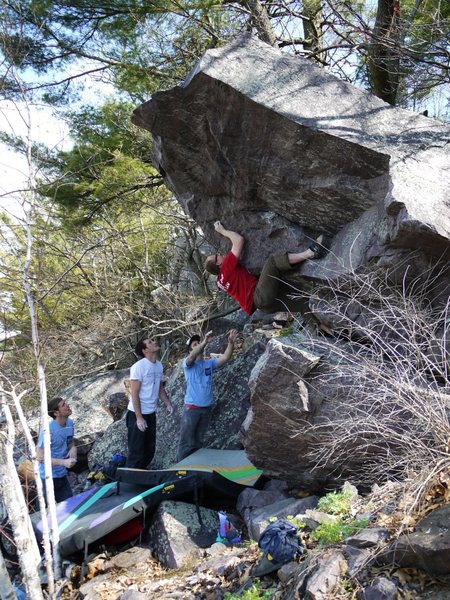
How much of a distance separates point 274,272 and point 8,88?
341 centimetres

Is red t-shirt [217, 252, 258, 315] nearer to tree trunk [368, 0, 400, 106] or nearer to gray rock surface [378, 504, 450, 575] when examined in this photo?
tree trunk [368, 0, 400, 106]

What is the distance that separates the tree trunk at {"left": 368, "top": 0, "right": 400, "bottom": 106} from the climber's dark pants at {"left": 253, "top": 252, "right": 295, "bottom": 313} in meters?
3.22

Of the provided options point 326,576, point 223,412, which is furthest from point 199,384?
point 326,576

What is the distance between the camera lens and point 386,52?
7.59 metres

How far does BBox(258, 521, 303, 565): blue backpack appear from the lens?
382cm

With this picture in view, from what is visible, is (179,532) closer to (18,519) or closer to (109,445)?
(18,519)

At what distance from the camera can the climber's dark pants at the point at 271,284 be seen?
5.72m

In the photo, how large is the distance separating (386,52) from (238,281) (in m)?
4.03

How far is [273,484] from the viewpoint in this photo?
555cm

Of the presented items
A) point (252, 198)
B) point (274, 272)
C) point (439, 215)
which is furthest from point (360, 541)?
point (252, 198)

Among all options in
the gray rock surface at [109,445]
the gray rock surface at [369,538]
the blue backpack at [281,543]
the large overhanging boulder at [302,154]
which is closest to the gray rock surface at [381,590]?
the gray rock surface at [369,538]

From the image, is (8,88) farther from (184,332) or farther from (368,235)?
(184,332)

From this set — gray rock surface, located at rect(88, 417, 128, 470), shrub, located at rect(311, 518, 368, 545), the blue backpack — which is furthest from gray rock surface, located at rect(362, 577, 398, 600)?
gray rock surface, located at rect(88, 417, 128, 470)

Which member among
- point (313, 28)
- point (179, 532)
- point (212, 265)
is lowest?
point (179, 532)
